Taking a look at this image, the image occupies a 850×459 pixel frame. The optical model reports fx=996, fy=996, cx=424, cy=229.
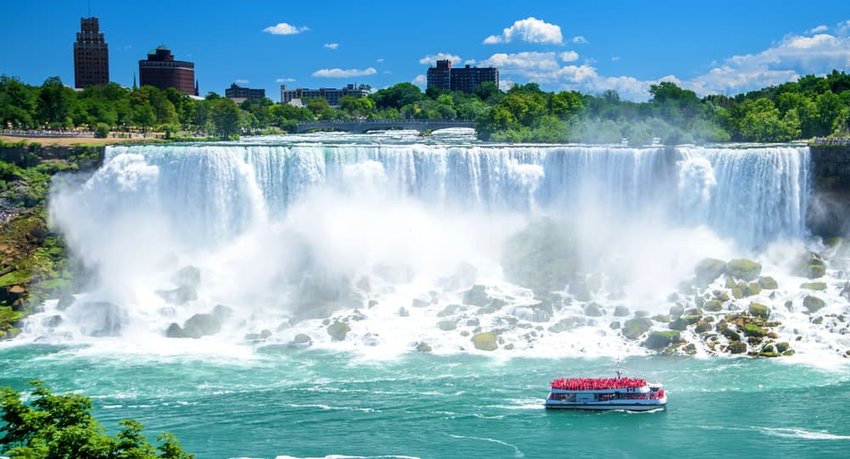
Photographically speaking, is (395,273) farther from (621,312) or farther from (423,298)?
(621,312)

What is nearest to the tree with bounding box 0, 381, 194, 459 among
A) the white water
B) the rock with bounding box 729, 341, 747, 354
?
the white water

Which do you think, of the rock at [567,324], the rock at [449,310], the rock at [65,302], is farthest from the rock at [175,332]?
the rock at [567,324]

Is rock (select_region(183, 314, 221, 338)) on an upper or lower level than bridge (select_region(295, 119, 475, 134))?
lower

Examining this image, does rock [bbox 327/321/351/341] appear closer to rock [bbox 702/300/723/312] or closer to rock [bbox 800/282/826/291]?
rock [bbox 702/300/723/312]

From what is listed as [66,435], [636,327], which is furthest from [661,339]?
[66,435]

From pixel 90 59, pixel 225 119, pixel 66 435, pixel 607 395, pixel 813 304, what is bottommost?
pixel 607 395
